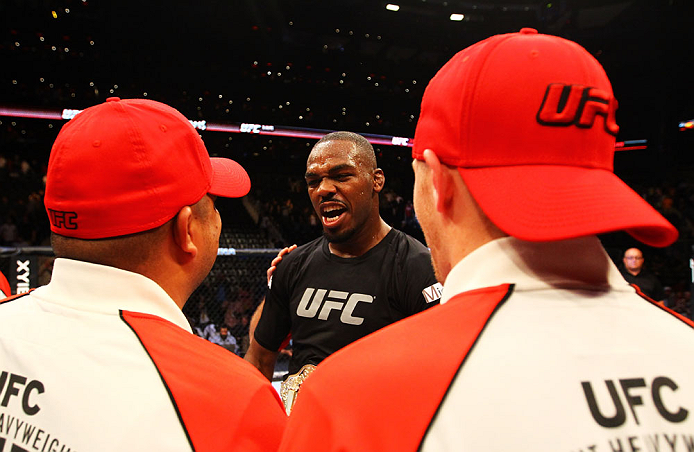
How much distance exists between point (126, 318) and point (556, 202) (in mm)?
677

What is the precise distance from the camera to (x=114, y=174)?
34.4 inches

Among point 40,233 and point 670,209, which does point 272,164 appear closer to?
point 40,233

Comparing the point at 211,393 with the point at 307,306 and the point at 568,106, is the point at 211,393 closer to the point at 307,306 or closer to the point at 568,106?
the point at 568,106

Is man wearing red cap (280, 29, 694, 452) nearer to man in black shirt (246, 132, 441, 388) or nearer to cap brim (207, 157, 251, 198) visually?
cap brim (207, 157, 251, 198)

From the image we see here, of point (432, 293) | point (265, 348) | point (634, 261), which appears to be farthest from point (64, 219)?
point (634, 261)

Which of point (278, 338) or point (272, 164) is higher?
point (278, 338)

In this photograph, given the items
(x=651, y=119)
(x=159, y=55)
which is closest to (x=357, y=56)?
(x=159, y=55)

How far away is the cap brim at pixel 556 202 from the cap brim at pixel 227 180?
1.98ft

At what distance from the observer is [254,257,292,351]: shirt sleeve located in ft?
6.84

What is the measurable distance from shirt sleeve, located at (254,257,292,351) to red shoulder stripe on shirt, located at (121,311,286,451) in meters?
1.24

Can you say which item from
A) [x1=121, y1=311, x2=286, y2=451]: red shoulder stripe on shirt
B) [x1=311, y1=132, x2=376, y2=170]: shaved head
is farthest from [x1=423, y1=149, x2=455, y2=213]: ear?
[x1=311, y1=132, x2=376, y2=170]: shaved head

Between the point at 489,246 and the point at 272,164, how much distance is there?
11.6 metres

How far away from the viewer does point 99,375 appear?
2.39 feet

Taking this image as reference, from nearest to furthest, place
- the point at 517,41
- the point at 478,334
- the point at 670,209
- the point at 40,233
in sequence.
→ the point at 478,334
the point at 517,41
the point at 40,233
the point at 670,209
